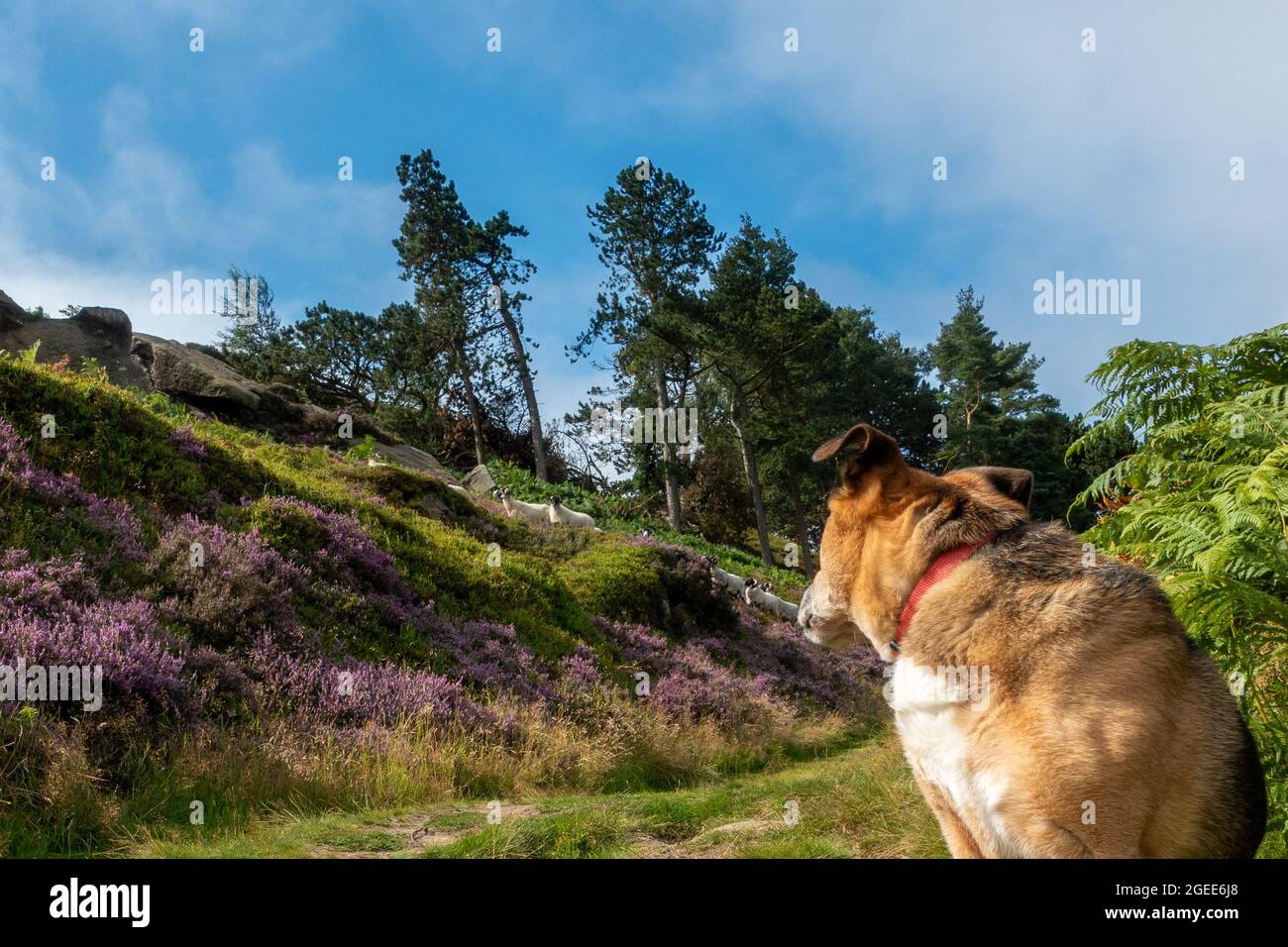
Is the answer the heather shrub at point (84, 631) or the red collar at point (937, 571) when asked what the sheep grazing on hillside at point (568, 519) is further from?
the red collar at point (937, 571)

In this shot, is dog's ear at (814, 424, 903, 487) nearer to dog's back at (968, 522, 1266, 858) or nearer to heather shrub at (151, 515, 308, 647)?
dog's back at (968, 522, 1266, 858)

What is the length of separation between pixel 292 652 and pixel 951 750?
776cm

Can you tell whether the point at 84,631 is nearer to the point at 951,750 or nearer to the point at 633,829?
the point at 633,829

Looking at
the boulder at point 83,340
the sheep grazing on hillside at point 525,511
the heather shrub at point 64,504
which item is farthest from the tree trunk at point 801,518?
the heather shrub at point 64,504

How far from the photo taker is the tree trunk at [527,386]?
37.0 meters

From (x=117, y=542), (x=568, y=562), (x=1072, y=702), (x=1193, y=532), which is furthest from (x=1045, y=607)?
(x=568, y=562)

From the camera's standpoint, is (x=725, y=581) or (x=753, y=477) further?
(x=753, y=477)

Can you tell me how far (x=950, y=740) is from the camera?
276 cm

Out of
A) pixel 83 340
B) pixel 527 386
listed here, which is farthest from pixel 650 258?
pixel 83 340

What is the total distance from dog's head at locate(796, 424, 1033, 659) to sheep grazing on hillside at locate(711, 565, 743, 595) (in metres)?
15.9

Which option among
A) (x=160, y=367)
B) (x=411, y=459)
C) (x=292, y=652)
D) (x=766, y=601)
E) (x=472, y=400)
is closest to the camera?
(x=292, y=652)

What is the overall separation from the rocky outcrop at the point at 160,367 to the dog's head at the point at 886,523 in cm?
1996

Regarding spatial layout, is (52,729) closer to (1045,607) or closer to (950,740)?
(950,740)

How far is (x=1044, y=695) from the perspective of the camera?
2.61 m
